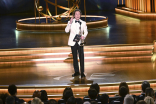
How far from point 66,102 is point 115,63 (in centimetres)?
331

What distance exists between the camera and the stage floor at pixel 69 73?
18.4 ft

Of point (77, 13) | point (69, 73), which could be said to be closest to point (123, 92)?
point (77, 13)

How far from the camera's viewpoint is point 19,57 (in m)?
7.40

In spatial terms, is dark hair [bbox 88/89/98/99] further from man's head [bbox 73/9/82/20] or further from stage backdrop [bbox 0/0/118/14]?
stage backdrop [bbox 0/0/118/14]

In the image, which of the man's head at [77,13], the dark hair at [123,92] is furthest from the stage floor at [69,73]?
the dark hair at [123,92]

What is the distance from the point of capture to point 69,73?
619 cm

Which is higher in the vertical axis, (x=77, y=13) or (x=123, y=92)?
(x=77, y=13)

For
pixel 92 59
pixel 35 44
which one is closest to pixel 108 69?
pixel 92 59

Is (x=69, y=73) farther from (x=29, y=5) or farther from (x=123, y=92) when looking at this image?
(x=29, y=5)

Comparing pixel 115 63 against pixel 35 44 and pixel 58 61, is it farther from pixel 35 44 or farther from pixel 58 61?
pixel 35 44

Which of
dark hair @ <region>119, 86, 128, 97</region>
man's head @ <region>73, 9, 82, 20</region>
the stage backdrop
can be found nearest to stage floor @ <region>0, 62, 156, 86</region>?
man's head @ <region>73, 9, 82, 20</region>

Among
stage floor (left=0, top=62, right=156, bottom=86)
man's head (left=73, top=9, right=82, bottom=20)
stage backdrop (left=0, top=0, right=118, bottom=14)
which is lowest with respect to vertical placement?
stage floor (left=0, top=62, right=156, bottom=86)

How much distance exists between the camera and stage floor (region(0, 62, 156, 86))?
18.4 feet

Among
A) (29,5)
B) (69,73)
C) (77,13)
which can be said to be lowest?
(69,73)
